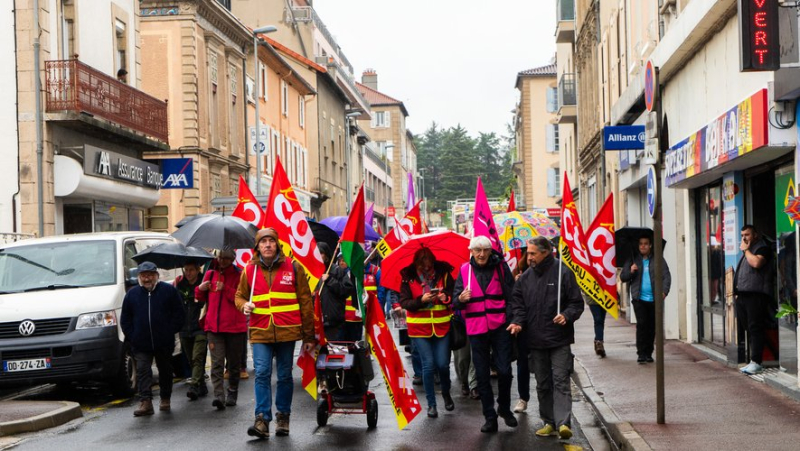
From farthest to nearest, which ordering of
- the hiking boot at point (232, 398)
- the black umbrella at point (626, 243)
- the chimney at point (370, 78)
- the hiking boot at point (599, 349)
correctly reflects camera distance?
the chimney at point (370, 78) < the hiking boot at point (599, 349) < the black umbrella at point (626, 243) < the hiking boot at point (232, 398)

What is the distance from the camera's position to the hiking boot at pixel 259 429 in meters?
9.57

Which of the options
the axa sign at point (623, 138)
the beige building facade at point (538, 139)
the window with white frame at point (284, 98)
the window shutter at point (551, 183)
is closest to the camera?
the axa sign at point (623, 138)

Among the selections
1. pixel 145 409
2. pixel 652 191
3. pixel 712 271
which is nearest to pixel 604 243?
pixel 712 271

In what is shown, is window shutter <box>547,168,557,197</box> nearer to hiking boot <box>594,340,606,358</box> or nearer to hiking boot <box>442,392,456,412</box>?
hiking boot <box>594,340,606,358</box>

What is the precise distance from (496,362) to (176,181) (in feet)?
74.3

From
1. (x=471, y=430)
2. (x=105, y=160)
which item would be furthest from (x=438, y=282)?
(x=105, y=160)

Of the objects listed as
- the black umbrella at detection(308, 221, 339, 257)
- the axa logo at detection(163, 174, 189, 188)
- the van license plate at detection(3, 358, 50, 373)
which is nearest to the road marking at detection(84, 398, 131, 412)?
the van license plate at detection(3, 358, 50, 373)

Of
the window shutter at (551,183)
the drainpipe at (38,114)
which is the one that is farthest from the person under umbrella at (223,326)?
the window shutter at (551,183)

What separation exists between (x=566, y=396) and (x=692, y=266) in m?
7.74

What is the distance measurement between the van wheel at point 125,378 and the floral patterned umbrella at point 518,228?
5.16 metres

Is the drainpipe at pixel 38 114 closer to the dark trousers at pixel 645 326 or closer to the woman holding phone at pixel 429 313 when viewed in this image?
the dark trousers at pixel 645 326

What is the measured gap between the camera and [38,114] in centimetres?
2238

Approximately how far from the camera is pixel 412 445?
30.6ft

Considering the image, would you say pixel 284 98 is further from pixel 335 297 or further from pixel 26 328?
pixel 335 297
